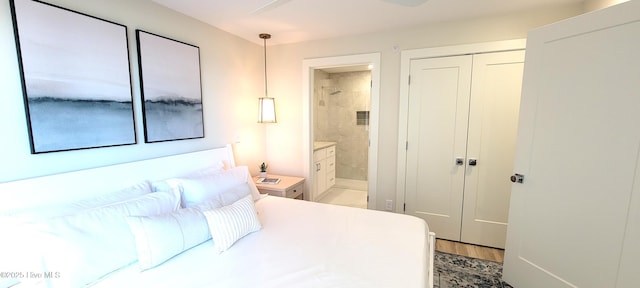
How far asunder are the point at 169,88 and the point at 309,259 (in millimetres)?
1797

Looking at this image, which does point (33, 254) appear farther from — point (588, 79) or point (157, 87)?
point (588, 79)

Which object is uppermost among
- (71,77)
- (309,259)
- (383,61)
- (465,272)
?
(383,61)

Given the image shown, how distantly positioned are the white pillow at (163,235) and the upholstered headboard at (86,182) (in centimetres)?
51

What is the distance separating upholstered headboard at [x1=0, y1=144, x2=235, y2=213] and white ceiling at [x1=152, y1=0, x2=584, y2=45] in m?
1.30

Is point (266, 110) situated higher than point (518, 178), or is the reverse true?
point (266, 110)

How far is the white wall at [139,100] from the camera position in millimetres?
1348

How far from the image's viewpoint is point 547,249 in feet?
5.96

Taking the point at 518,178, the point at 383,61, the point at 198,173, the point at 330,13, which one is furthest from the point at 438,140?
the point at 198,173

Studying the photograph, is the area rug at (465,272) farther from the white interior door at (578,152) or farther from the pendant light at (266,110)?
the pendant light at (266,110)

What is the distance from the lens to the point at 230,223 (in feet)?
5.13

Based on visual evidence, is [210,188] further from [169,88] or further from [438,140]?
[438,140]

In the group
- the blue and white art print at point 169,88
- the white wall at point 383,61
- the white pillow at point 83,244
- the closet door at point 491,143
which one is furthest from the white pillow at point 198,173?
the closet door at point 491,143

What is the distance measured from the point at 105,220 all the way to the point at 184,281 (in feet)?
1.79

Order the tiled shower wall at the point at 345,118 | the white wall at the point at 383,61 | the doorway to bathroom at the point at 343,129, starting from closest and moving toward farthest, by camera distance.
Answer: the white wall at the point at 383,61 → the doorway to bathroom at the point at 343,129 → the tiled shower wall at the point at 345,118
